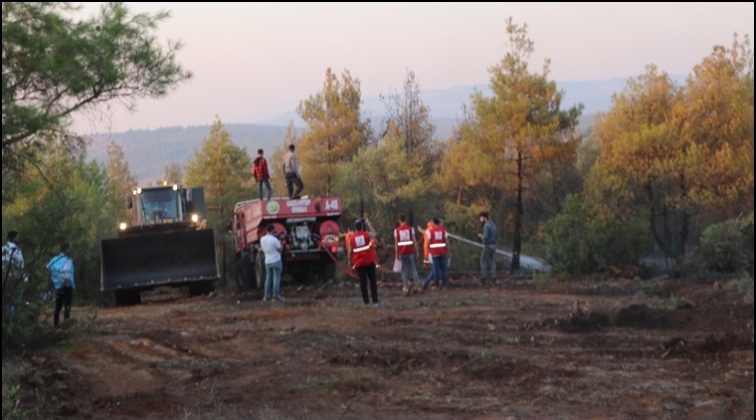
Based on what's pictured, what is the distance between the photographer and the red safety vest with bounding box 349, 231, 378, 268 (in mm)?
20141

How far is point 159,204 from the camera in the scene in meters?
29.1

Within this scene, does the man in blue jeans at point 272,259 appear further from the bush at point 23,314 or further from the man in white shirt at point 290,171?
the bush at point 23,314

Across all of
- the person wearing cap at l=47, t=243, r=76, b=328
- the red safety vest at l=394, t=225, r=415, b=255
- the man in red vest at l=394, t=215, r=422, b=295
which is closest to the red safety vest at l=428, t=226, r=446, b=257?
the man in red vest at l=394, t=215, r=422, b=295

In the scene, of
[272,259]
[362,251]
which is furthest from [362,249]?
[272,259]

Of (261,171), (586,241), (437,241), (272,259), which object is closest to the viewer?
(272,259)

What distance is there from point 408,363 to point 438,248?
1115cm

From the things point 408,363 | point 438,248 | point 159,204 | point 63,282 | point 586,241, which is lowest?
point 408,363

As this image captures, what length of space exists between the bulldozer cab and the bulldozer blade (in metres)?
1.39

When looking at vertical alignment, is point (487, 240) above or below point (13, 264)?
below

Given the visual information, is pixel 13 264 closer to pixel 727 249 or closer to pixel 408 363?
pixel 408 363

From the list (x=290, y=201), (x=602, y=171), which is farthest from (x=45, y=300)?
(x=602, y=171)

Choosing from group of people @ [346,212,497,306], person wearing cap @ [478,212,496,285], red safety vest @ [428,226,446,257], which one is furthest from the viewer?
person wearing cap @ [478,212,496,285]

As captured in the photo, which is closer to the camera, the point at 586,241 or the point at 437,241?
the point at 437,241

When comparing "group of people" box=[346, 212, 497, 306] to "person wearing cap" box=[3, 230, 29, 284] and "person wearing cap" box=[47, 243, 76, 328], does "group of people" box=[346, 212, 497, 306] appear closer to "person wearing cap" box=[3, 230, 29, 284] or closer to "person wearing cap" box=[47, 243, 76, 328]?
"person wearing cap" box=[47, 243, 76, 328]
